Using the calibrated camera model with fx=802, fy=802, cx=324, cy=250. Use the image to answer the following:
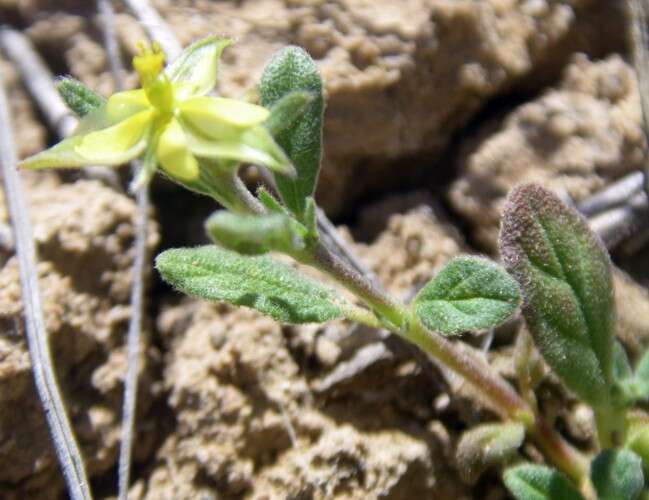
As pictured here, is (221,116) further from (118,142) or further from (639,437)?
(639,437)

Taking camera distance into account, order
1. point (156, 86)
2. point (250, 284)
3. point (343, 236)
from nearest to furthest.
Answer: point (156, 86)
point (250, 284)
point (343, 236)

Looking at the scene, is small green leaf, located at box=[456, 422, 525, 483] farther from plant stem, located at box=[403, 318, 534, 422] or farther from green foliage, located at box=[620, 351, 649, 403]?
green foliage, located at box=[620, 351, 649, 403]

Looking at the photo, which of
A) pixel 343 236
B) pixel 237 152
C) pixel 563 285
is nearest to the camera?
pixel 237 152

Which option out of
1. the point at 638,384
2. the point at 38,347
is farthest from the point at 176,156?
the point at 638,384

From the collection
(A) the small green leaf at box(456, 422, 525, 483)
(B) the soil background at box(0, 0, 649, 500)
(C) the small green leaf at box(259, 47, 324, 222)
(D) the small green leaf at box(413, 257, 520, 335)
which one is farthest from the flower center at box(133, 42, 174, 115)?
(A) the small green leaf at box(456, 422, 525, 483)

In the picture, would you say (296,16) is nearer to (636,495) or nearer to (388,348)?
(388,348)

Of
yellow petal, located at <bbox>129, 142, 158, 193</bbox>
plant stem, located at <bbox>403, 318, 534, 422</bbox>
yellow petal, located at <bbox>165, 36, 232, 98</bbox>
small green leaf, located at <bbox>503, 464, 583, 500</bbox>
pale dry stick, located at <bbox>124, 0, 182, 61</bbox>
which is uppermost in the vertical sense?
yellow petal, located at <bbox>165, 36, 232, 98</bbox>

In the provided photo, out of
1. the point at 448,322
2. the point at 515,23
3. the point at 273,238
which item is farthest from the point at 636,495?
the point at 515,23
